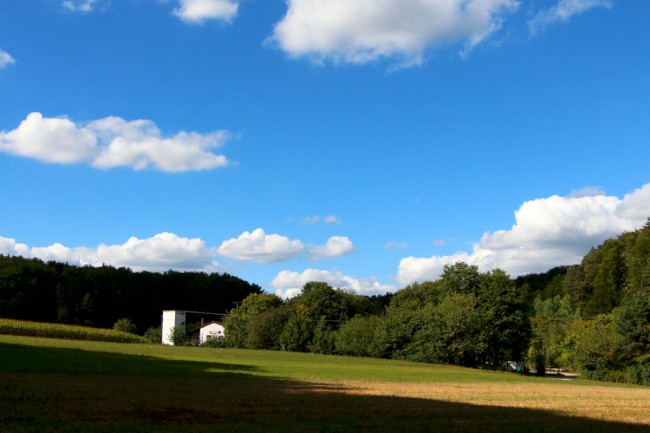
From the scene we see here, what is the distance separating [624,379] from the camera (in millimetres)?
71750

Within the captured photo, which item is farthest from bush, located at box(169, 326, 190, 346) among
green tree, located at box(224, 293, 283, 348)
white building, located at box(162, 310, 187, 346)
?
white building, located at box(162, 310, 187, 346)

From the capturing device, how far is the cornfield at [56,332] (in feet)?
277

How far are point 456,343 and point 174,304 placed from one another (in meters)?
115

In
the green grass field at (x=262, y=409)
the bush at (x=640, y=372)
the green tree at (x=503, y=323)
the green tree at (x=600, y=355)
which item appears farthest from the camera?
the green tree at (x=503, y=323)

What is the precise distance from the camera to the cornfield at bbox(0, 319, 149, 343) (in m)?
84.3

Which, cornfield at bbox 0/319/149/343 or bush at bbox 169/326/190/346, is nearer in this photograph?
cornfield at bbox 0/319/149/343

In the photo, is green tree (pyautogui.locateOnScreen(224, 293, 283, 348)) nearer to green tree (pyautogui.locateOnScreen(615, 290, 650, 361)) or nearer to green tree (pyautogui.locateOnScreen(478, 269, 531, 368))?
green tree (pyautogui.locateOnScreen(478, 269, 531, 368))

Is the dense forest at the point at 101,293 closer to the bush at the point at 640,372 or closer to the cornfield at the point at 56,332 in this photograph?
the cornfield at the point at 56,332

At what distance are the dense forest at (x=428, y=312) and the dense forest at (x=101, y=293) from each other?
31cm

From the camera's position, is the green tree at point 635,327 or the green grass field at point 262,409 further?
the green tree at point 635,327

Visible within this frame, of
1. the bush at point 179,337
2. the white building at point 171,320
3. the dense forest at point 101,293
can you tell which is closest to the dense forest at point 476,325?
the bush at point 179,337

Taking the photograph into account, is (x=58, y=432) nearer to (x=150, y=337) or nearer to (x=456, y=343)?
(x=456, y=343)

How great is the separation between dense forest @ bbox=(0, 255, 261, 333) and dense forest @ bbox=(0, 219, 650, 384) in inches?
12.2

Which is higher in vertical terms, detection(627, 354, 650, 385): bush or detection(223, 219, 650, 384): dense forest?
detection(223, 219, 650, 384): dense forest
